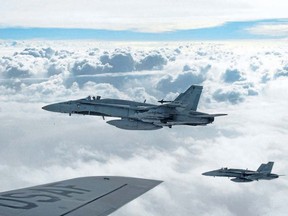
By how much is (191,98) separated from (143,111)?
9388mm

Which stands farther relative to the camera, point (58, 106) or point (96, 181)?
point (58, 106)

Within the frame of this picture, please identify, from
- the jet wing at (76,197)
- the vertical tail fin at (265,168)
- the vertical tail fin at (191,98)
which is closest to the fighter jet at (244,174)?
the vertical tail fin at (265,168)

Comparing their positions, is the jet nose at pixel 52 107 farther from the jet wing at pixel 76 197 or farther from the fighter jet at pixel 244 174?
the jet wing at pixel 76 197

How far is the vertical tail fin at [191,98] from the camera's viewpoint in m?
73.8

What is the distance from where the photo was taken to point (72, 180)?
1628 cm

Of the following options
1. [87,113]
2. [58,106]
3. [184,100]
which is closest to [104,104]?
[87,113]

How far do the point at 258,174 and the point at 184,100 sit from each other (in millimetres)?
41321

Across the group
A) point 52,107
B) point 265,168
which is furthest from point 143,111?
point 265,168

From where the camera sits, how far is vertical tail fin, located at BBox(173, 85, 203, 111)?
2906 inches

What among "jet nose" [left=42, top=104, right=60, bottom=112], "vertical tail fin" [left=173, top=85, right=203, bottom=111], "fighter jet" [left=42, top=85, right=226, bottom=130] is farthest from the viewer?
"jet nose" [left=42, top=104, right=60, bottom=112]

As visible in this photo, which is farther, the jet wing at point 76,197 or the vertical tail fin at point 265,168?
the vertical tail fin at point 265,168

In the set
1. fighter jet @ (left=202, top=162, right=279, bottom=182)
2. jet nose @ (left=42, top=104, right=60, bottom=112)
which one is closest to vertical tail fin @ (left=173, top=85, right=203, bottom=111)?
jet nose @ (left=42, top=104, right=60, bottom=112)

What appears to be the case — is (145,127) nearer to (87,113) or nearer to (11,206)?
(87,113)

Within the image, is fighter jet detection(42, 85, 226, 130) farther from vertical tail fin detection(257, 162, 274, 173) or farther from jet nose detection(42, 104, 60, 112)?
vertical tail fin detection(257, 162, 274, 173)
